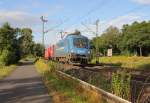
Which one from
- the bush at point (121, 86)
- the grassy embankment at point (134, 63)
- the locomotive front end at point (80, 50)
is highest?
the locomotive front end at point (80, 50)

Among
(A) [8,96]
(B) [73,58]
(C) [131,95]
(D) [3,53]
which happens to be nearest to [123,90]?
(C) [131,95]

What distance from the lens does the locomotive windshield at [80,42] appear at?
41375 millimetres

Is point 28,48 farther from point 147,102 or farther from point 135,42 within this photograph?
point 147,102

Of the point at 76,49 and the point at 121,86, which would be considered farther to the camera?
the point at 76,49

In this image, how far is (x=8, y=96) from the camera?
17016 mm

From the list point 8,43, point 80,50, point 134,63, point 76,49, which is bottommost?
point 134,63

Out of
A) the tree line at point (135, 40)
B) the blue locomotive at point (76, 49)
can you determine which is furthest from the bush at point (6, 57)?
the tree line at point (135, 40)

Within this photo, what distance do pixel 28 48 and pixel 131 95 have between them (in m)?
124

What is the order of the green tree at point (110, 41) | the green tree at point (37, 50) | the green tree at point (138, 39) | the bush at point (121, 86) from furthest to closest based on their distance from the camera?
the green tree at point (37, 50)
the green tree at point (110, 41)
the green tree at point (138, 39)
the bush at point (121, 86)

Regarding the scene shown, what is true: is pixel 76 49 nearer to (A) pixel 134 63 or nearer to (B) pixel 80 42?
(B) pixel 80 42

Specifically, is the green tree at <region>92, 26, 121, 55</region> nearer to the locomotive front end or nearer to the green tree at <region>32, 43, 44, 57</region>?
the green tree at <region>32, 43, 44, 57</region>

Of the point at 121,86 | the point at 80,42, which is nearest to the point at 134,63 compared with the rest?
the point at 80,42

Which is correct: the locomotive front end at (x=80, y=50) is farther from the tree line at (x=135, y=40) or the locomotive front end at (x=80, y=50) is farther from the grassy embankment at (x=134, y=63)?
the tree line at (x=135, y=40)

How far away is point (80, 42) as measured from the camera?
1650 inches
